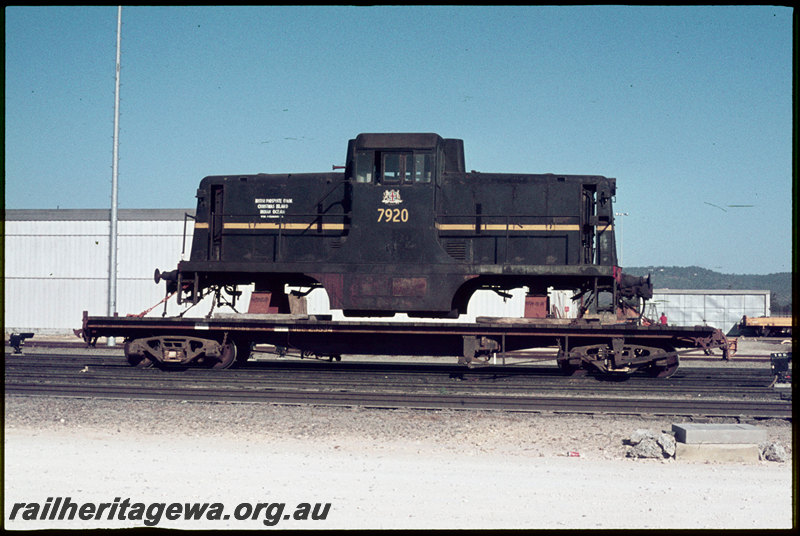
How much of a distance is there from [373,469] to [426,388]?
486 centimetres

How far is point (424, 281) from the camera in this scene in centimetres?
1209

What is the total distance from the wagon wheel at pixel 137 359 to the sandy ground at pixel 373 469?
10.1 ft

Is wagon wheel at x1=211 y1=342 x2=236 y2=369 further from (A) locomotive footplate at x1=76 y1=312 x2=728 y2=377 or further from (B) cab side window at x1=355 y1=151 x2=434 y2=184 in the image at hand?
(B) cab side window at x1=355 y1=151 x2=434 y2=184

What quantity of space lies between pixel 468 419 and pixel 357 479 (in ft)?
10.5

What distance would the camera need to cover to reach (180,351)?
12797 millimetres

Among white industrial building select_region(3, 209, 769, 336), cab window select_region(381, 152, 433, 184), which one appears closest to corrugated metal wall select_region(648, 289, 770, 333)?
white industrial building select_region(3, 209, 769, 336)

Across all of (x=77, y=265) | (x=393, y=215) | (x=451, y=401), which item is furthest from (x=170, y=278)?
(x=77, y=265)

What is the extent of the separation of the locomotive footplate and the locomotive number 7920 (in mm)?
1802

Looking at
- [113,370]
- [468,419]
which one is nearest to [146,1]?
[468,419]

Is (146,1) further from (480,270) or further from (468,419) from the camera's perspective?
(480,270)

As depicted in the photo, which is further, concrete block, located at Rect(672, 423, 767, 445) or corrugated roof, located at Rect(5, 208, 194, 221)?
corrugated roof, located at Rect(5, 208, 194, 221)

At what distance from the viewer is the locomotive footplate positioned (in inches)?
468

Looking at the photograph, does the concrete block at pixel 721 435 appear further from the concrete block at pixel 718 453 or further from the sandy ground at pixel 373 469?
the sandy ground at pixel 373 469

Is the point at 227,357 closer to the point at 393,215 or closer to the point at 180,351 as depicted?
the point at 180,351
